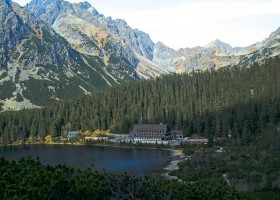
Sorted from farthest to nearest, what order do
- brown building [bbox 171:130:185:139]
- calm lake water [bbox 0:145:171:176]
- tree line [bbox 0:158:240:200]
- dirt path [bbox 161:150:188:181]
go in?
1. brown building [bbox 171:130:185:139]
2. calm lake water [bbox 0:145:171:176]
3. dirt path [bbox 161:150:188:181]
4. tree line [bbox 0:158:240:200]

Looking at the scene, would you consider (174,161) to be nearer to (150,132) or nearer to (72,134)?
(150,132)

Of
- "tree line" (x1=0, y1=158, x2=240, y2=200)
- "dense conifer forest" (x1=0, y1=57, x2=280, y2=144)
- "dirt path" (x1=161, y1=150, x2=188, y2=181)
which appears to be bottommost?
"dirt path" (x1=161, y1=150, x2=188, y2=181)

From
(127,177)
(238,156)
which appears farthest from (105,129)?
(127,177)

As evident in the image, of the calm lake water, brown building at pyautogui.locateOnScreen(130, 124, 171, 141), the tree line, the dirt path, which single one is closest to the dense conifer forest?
brown building at pyautogui.locateOnScreen(130, 124, 171, 141)

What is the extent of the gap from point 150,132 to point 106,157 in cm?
3843

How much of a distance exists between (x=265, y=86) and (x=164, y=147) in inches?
2004

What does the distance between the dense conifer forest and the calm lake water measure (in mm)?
28356

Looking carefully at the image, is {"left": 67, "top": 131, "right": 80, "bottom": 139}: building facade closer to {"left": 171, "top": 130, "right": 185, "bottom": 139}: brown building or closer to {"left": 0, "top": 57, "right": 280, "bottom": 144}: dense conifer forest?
{"left": 0, "top": 57, "right": 280, "bottom": 144}: dense conifer forest

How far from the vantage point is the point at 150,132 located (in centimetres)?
15025

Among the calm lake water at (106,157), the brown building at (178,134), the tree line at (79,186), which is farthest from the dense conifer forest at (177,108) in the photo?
the tree line at (79,186)

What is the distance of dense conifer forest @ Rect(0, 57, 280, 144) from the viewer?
141000 millimetres

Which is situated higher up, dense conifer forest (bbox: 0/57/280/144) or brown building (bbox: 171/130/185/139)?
dense conifer forest (bbox: 0/57/280/144)

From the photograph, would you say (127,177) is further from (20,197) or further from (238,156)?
(238,156)

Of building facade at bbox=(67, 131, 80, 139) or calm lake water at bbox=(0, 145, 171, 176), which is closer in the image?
calm lake water at bbox=(0, 145, 171, 176)
